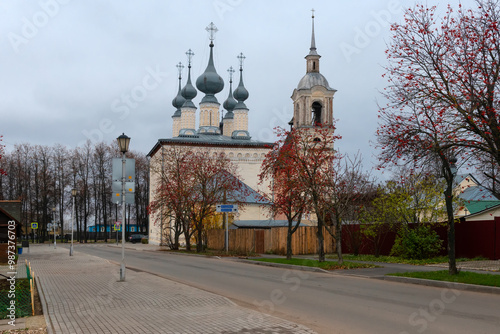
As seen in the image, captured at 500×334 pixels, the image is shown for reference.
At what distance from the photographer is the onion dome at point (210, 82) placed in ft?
230

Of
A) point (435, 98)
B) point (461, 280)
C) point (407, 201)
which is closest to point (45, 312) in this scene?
point (461, 280)

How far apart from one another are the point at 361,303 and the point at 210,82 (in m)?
60.8

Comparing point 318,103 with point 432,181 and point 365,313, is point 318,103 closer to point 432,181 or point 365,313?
point 432,181

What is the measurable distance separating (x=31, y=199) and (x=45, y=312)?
2478 inches

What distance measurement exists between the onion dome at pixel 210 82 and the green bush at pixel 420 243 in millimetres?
48383

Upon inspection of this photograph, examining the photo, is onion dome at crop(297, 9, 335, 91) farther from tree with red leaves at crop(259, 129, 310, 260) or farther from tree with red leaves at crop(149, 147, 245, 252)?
tree with red leaves at crop(259, 129, 310, 260)

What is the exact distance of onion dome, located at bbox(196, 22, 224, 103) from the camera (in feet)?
230

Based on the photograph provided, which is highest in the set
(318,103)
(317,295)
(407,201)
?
(318,103)

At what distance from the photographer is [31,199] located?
68188 millimetres

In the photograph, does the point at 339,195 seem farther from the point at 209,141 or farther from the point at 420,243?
the point at 209,141

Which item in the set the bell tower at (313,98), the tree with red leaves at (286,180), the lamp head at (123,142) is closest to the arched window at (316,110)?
the bell tower at (313,98)

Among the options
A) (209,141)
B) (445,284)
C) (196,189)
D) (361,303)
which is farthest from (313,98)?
(361,303)

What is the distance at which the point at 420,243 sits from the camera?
24594mm

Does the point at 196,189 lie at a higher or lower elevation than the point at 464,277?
higher
